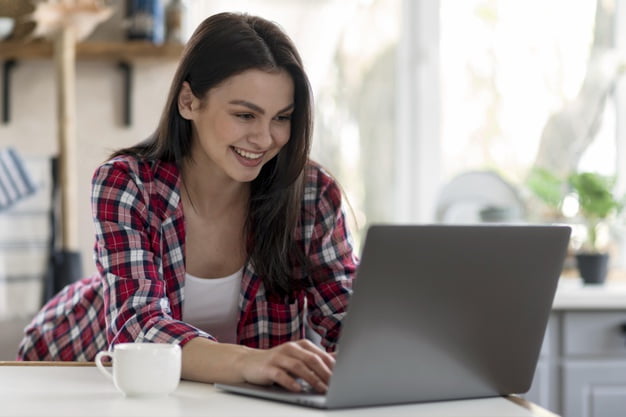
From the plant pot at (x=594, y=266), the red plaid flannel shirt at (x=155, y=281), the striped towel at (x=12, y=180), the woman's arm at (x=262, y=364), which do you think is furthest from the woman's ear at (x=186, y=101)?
the plant pot at (x=594, y=266)

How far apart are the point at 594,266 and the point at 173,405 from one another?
2.08 m

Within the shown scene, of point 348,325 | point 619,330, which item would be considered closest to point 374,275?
point 348,325

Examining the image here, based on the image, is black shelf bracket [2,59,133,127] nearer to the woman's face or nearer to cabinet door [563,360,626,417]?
the woman's face

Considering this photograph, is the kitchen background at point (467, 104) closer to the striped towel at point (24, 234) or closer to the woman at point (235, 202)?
the striped towel at point (24, 234)

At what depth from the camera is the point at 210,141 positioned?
1726 mm

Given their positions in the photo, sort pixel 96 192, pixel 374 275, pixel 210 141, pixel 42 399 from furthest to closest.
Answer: pixel 210 141
pixel 96 192
pixel 42 399
pixel 374 275

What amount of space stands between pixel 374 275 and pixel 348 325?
62mm

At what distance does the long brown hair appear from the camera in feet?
5.51

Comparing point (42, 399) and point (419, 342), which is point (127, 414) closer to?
point (42, 399)

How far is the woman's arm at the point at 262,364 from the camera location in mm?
1163

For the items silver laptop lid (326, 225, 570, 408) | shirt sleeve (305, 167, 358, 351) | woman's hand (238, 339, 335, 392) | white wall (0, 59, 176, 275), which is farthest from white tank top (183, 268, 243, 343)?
A: white wall (0, 59, 176, 275)

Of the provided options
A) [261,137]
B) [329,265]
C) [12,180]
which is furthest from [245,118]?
[12,180]

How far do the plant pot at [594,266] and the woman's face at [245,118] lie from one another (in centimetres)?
149

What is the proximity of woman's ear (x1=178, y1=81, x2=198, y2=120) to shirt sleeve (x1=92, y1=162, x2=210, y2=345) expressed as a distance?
0.60 feet
